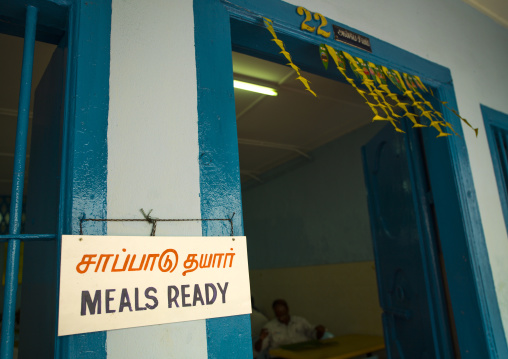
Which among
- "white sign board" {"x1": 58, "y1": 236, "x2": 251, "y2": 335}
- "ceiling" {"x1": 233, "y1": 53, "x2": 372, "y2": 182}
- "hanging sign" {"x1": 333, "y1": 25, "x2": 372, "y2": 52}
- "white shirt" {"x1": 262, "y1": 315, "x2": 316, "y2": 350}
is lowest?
"white shirt" {"x1": 262, "y1": 315, "x2": 316, "y2": 350}

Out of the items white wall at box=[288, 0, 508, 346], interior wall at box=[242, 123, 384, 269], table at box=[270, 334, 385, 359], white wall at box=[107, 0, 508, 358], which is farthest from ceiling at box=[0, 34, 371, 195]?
table at box=[270, 334, 385, 359]

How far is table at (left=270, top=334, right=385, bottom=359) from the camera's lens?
11.5 feet

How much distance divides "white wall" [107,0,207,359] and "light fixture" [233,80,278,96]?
7.17ft

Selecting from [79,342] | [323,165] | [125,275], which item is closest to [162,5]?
[125,275]

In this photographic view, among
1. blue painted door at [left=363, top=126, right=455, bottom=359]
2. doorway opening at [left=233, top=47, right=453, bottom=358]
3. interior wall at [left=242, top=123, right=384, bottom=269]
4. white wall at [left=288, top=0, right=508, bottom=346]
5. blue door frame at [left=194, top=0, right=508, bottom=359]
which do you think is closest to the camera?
blue door frame at [left=194, top=0, right=508, bottom=359]

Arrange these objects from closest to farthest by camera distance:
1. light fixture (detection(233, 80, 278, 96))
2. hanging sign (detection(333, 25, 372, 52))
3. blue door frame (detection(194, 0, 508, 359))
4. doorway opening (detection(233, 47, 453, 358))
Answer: blue door frame (detection(194, 0, 508, 359)), hanging sign (detection(333, 25, 372, 52)), light fixture (detection(233, 80, 278, 96)), doorway opening (detection(233, 47, 453, 358))

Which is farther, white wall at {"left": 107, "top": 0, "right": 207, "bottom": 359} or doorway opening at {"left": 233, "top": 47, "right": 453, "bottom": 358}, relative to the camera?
doorway opening at {"left": 233, "top": 47, "right": 453, "bottom": 358}

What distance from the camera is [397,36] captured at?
87.0 inches

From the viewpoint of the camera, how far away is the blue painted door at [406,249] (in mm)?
2283

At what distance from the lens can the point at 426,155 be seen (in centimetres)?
228

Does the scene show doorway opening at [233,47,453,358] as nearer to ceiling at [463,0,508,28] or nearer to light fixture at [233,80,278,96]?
light fixture at [233,80,278,96]

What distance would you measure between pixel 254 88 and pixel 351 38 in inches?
73.5

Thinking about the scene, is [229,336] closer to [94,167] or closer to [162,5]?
[94,167]

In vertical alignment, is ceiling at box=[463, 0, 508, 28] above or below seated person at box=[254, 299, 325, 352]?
above
